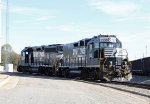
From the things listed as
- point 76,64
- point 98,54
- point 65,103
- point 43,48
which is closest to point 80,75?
point 76,64

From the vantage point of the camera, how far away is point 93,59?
3631 cm

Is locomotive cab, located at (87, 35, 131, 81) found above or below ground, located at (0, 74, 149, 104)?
above

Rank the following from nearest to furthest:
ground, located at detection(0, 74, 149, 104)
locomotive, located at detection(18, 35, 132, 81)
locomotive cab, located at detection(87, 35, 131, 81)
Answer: ground, located at detection(0, 74, 149, 104) → locomotive cab, located at detection(87, 35, 131, 81) → locomotive, located at detection(18, 35, 132, 81)

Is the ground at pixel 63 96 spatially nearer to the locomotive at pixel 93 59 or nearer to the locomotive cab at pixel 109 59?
the locomotive cab at pixel 109 59

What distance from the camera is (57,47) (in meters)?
50.1

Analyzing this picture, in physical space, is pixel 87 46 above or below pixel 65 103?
above

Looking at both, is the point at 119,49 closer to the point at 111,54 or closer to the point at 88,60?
the point at 111,54

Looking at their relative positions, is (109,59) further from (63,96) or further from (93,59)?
(63,96)

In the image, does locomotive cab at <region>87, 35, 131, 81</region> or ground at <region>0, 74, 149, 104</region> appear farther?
locomotive cab at <region>87, 35, 131, 81</region>

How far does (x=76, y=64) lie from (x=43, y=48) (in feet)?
45.2

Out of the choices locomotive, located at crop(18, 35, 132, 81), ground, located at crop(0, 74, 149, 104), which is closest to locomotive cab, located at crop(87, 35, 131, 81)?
locomotive, located at crop(18, 35, 132, 81)

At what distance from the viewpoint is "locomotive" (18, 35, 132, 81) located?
34625mm

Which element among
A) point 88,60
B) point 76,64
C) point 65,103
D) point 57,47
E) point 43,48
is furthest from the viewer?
point 43,48

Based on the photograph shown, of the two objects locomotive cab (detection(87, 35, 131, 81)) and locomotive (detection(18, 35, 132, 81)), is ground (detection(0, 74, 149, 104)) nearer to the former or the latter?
locomotive cab (detection(87, 35, 131, 81))
